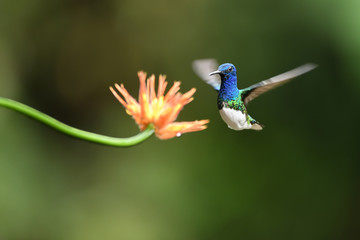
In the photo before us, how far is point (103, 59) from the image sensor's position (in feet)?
8.96

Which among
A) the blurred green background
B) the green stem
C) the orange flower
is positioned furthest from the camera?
the blurred green background

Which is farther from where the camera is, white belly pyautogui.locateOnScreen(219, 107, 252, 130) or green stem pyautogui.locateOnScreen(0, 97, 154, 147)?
white belly pyautogui.locateOnScreen(219, 107, 252, 130)

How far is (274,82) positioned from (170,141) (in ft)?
6.80

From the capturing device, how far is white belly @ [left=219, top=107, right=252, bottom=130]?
585 millimetres

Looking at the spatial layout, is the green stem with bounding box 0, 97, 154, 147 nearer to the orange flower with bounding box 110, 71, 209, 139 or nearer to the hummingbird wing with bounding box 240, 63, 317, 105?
the orange flower with bounding box 110, 71, 209, 139

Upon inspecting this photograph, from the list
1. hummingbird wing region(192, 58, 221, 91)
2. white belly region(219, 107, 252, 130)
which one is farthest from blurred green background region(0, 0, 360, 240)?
white belly region(219, 107, 252, 130)

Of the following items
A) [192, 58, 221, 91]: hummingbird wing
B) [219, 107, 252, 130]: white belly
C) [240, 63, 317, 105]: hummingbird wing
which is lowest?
[219, 107, 252, 130]: white belly

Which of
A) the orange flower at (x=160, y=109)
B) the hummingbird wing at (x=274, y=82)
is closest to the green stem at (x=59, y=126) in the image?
the orange flower at (x=160, y=109)

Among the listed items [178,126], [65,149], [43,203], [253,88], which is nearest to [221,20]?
[65,149]

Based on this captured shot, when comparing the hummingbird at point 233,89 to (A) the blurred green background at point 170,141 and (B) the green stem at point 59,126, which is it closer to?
(B) the green stem at point 59,126

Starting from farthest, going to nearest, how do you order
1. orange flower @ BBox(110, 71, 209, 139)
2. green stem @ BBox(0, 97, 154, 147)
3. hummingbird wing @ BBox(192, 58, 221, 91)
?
1. hummingbird wing @ BBox(192, 58, 221, 91)
2. orange flower @ BBox(110, 71, 209, 139)
3. green stem @ BBox(0, 97, 154, 147)

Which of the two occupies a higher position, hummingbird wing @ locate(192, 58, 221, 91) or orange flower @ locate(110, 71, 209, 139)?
hummingbird wing @ locate(192, 58, 221, 91)

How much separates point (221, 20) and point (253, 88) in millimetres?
1907

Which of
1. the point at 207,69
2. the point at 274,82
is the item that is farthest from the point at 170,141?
the point at 274,82
